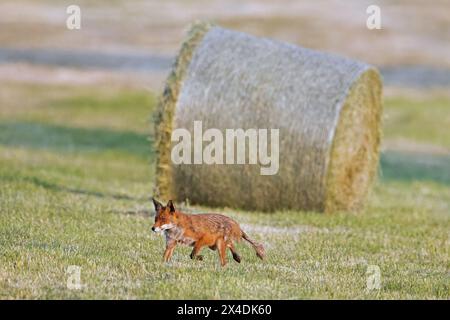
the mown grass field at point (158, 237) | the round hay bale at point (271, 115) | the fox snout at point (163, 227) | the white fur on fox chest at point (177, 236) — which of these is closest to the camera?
the mown grass field at point (158, 237)

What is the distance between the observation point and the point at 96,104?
33219mm

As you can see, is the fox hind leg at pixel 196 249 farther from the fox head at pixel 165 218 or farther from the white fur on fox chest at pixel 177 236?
the fox head at pixel 165 218

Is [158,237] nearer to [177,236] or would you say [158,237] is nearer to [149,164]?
[177,236]

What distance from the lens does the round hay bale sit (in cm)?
1627

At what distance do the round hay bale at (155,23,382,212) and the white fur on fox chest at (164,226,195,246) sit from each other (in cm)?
577

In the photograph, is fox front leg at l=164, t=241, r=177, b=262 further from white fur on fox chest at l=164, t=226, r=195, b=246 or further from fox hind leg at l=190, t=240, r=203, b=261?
fox hind leg at l=190, t=240, r=203, b=261

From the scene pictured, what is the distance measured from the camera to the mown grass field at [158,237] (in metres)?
10.1

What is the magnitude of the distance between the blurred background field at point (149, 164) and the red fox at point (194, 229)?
0.26 metres

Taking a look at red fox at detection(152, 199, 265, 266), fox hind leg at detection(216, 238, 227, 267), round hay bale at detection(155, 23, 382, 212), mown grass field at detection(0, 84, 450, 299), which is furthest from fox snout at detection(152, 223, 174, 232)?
round hay bale at detection(155, 23, 382, 212)

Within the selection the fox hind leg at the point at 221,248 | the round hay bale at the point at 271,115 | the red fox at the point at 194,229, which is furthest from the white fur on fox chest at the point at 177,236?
the round hay bale at the point at 271,115
